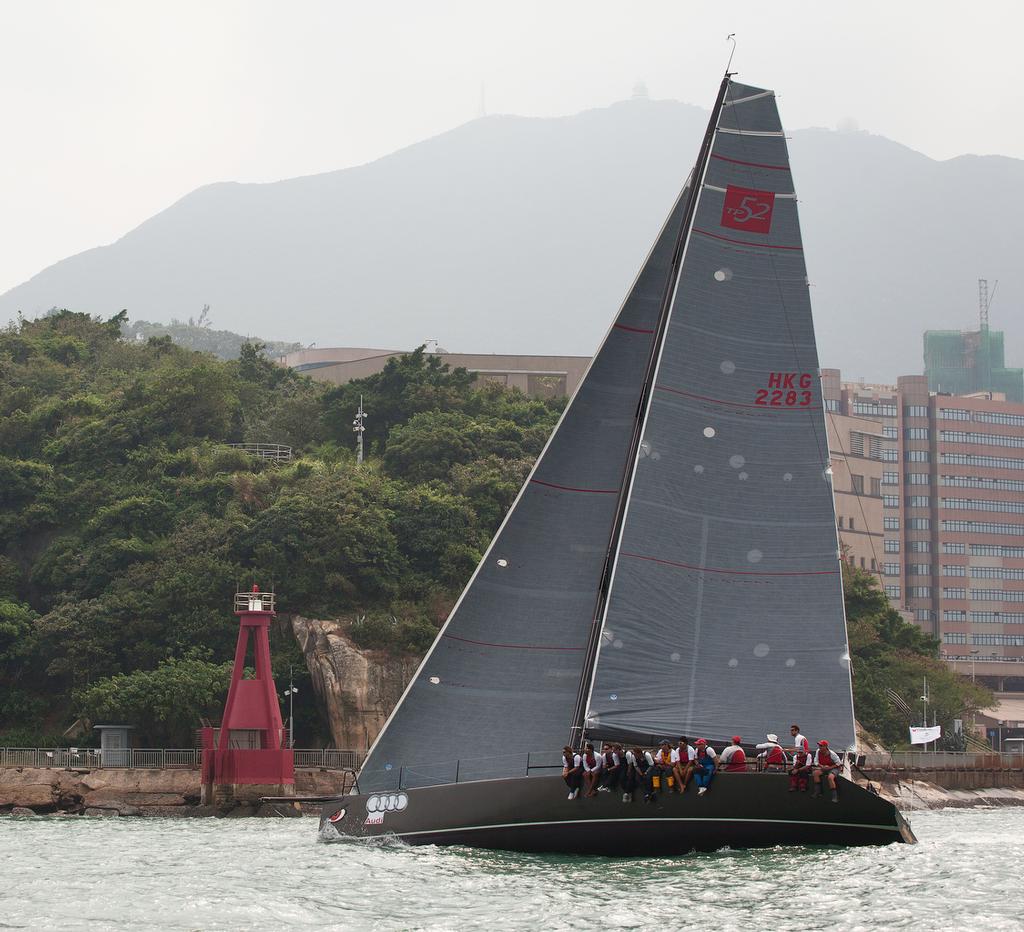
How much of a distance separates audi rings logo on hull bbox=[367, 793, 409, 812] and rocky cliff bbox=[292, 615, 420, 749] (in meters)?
29.3

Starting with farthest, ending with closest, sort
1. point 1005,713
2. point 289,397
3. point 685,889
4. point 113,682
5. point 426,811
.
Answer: point 1005,713 < point 289,397 < point 113,682 < point 426,811 < point 685,889

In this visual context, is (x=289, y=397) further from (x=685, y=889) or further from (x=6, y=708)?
(x=685, y=889)

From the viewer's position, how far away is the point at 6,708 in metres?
57.6

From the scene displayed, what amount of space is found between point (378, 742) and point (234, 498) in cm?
3991

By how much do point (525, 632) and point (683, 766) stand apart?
158 inches

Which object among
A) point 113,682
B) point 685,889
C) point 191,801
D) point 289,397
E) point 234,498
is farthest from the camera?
point 289,397

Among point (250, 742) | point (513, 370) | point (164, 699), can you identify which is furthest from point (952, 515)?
point (250, 742)

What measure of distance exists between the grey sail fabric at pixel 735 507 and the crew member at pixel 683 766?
1639mm

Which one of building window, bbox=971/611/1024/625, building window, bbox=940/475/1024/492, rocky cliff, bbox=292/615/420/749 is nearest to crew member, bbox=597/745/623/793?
rocky cliff, bbox=292/615/420/749

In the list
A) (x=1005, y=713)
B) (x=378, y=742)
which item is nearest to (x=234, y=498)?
(x=378, y=742)

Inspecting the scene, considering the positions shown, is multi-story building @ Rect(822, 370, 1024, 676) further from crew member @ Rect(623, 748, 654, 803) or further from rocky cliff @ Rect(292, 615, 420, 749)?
crew member @ Rect(623, 748, 654, 803)

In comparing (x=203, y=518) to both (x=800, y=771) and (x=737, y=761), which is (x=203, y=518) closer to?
(x=737, y=761)

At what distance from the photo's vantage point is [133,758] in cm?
5356

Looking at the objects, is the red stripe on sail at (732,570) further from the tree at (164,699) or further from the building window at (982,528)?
the building window at (982,528)
